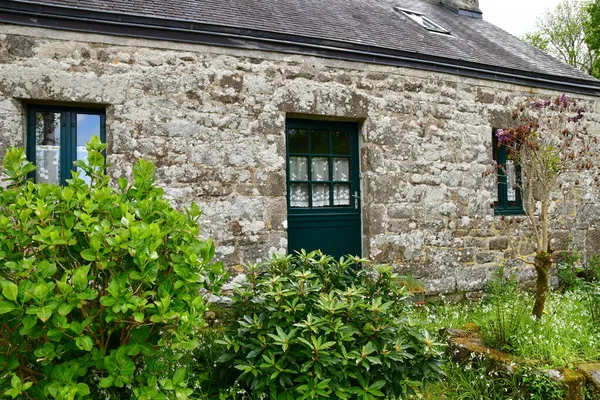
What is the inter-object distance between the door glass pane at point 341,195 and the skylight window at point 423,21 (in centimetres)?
365

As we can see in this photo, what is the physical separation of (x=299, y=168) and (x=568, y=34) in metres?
19.5

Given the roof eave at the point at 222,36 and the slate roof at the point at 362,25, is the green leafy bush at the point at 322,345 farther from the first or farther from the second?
the slate roof at the point at 362,25

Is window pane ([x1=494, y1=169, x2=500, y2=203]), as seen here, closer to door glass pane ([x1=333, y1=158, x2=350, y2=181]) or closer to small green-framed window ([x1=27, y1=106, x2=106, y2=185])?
door glass pane ([x1=333, y1=158, x2=350, y2=181])

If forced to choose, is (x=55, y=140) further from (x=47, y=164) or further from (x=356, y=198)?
(x=356, y=198)

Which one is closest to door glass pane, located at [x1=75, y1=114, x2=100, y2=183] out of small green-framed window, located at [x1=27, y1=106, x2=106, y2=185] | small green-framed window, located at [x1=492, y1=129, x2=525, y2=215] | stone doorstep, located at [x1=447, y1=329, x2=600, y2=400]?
small green-framed window, located at [x1=27, y1=106, x2=106, y2=185]

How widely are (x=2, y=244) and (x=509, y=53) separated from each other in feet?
26.4

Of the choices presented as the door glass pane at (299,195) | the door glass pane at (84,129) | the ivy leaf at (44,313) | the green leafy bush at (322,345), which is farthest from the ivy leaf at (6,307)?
the door glass pane at (299,195)

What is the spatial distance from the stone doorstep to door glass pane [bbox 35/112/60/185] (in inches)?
166

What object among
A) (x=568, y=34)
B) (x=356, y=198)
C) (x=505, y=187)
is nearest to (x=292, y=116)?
(x=356, y=198)

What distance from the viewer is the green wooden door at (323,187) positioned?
A: 18.9 ft

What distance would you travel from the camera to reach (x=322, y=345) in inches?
112

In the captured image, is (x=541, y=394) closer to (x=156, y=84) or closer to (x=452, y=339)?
(x=452, y=339)

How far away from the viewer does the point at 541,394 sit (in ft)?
11.0

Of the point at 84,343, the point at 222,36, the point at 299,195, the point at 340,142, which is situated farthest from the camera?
the point at 340,142
